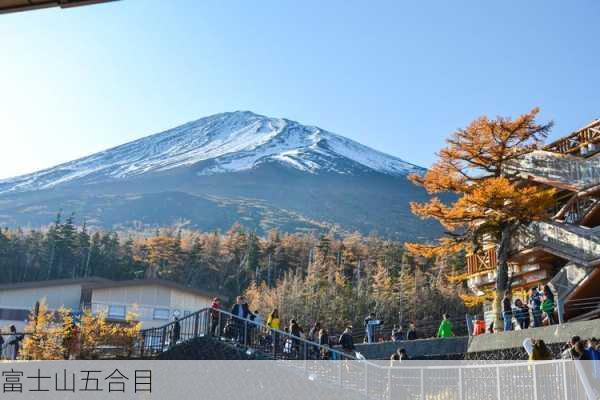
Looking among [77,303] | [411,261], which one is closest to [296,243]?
[411,261]

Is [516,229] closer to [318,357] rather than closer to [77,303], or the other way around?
[318,357]

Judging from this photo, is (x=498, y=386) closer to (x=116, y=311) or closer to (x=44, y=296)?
(x=116, y=311)

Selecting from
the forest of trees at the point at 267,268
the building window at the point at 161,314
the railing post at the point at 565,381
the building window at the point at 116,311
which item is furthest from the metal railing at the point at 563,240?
the forest of trees at the point at 267,268

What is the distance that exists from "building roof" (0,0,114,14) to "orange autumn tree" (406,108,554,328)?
18.9 meters

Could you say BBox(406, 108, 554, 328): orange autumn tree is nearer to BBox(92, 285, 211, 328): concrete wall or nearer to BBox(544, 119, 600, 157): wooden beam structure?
BBox(544, 119, 600, 157): wooden beam structure

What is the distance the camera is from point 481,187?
79.9ft

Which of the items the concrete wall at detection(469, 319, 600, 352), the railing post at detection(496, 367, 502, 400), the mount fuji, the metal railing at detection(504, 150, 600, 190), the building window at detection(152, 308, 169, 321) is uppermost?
the mount fuji

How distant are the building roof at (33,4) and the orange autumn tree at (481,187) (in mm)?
18918

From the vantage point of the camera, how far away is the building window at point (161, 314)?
3925 cm

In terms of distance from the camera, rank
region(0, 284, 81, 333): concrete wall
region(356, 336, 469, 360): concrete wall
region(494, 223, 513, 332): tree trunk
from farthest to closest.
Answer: region(0, 284, 81, 333): concrete wall < region(494, 223, 513, 332): tree trunk < region(356, 336, 469, 360): concrete wall

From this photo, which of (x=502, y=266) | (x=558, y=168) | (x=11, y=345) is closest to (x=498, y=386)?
(x=11, y=345)

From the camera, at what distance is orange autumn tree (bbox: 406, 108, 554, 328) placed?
958 inches

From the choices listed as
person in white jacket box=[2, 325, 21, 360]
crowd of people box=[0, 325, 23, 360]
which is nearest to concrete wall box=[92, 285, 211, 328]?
person in white jacket box=[2, 325, 21, 360]

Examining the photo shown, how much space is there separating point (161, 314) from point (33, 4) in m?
33.7
